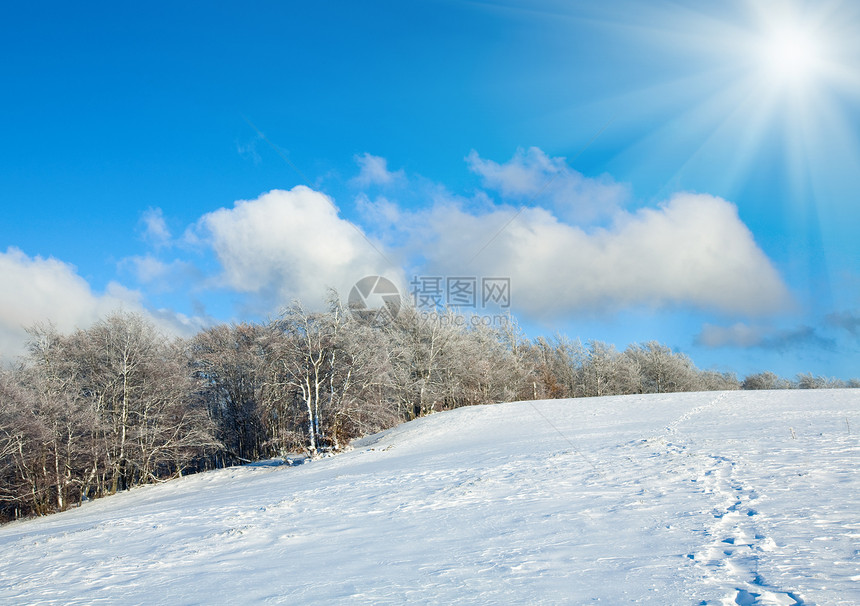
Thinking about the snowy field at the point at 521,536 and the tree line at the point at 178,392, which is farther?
the tree line at the point at 178,392

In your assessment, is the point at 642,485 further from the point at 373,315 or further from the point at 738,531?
the point at 373,315

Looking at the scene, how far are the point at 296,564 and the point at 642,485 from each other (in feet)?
22.7

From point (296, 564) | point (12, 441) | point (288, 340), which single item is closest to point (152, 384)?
point (12, 441)

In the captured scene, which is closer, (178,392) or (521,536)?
(521,536)

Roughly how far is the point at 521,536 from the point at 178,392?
110 ft

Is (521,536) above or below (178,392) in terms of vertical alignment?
below

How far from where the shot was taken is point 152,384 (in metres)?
33.7

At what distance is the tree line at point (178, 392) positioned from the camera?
2916cm

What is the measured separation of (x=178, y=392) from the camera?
34812mm

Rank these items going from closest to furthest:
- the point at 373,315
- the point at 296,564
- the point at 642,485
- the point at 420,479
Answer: the point at 296,564, the point at 642,485, the point at 420,479, the point at 373,315

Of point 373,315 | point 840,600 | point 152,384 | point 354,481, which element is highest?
point 373,315

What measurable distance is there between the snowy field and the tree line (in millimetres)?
14131

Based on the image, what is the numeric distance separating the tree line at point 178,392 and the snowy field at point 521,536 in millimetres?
14131

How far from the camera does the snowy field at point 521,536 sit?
5.18m
